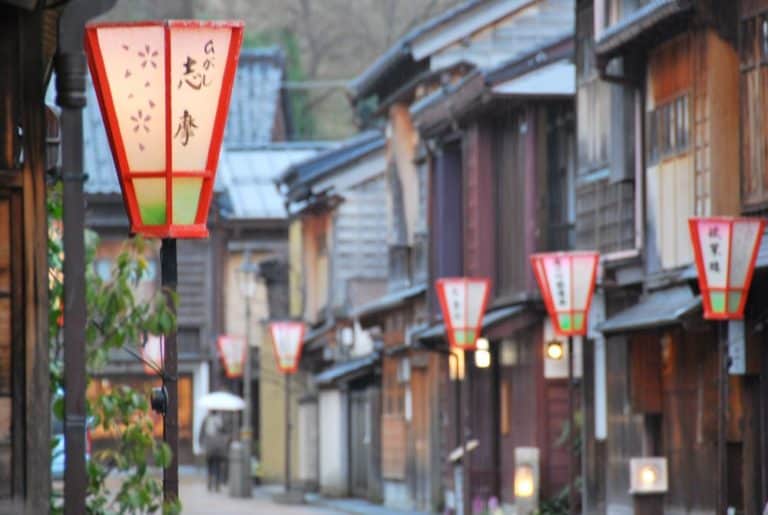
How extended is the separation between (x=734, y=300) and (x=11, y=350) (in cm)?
1135

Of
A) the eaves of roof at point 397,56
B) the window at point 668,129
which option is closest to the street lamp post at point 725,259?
the window at point 668,129

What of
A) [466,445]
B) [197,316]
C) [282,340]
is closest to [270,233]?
[197,316]

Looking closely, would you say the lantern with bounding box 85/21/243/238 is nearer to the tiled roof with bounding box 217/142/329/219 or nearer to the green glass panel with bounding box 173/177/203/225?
the green glass panel with bounding box 173/177/203/225

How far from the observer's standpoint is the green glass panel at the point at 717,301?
21062 millimetres

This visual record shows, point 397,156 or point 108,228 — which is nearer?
point 397,156

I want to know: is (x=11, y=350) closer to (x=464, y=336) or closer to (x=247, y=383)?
(x=464, y=336)

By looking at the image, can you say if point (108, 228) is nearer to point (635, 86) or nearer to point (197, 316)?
point (197, 316)

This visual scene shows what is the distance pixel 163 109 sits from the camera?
11.0 meters

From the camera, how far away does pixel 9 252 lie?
11148 millimetres

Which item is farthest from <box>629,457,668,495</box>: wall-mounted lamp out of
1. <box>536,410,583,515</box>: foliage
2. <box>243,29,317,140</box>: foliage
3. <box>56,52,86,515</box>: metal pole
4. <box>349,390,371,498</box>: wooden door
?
<box>243,29,317,140</box>: foliage

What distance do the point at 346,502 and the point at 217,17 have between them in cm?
3628

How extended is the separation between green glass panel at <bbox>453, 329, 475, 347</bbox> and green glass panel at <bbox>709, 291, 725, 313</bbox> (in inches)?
399

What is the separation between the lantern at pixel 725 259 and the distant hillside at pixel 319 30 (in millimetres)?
53760

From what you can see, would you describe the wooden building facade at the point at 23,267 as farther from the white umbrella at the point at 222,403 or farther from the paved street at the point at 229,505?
the white umbrella at the point at 222,403
